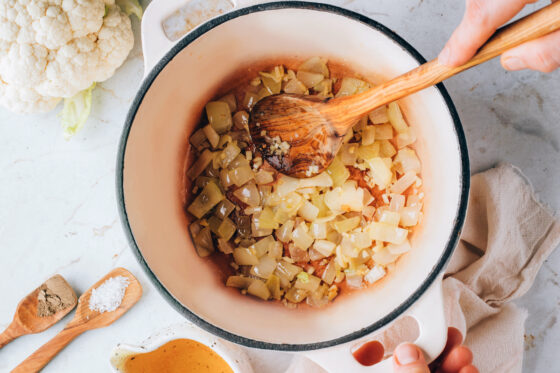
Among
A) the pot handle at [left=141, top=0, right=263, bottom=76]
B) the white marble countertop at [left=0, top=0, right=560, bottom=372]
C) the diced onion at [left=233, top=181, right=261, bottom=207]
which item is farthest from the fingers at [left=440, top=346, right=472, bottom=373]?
the pot handle at [left=141, top=0, right=263, bottom=76]

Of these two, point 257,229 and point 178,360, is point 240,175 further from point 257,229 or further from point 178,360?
point 178,360

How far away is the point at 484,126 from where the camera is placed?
46.9 inches

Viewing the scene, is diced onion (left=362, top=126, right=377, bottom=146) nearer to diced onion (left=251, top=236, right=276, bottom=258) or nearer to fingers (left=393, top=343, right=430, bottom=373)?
diced onion (left=251, top=236, right=276, bottom=258)

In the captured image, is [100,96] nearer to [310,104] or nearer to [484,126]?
[310,104]

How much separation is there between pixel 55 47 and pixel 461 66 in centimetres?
93

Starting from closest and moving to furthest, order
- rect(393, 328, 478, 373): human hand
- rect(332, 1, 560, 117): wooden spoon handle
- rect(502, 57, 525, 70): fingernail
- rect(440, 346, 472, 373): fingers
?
1. rect(332, 1, 560, 117): wooden spoon handle
2. rect(502, 57, 525, 70): fingernail
3. rect(393, 328, 478, 373): human hand
4. rect(440, 346, 472, 373): fingers

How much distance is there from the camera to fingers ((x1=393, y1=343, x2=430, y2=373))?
87cm

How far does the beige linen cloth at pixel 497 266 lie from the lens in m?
1.17

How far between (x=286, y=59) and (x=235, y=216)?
40cm

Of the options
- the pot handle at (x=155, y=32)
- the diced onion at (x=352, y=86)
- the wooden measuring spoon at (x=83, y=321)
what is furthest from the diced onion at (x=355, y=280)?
the pot handle at (x=155, y=32)

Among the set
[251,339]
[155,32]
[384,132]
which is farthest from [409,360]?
[155,32]

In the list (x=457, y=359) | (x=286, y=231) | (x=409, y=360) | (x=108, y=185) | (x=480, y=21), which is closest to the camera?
(x=480, y=21)

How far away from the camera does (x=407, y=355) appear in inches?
34.6

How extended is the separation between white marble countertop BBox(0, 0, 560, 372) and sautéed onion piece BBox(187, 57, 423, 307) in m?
0.22
